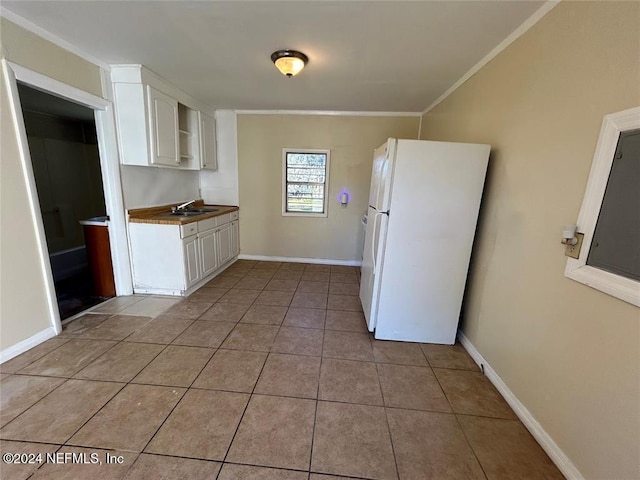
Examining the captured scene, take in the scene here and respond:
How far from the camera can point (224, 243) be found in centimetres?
405

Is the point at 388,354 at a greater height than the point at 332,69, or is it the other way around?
the point at 332,69

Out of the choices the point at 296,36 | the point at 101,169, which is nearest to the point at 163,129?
the point at 101,169

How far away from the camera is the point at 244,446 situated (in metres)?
1.40

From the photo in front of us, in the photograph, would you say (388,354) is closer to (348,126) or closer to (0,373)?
(0,373)

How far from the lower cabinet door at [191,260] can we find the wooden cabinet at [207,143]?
4.42 feet

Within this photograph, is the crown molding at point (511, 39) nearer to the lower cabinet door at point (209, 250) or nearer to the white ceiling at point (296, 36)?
the white ceiling at point (296, 36)

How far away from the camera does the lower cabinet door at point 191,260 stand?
10.0 feet

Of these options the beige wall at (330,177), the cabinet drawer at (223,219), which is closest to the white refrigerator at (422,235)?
the beige wall at (330,177)

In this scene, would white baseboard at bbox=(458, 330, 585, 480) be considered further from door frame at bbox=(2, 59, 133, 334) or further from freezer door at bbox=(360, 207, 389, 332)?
door frame at bbox=(2, 59, 133, 334)

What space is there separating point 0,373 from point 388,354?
2.80 m

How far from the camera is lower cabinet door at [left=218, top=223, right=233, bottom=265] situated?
3.91 metres

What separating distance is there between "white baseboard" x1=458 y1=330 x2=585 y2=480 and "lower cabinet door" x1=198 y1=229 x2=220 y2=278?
3129mm

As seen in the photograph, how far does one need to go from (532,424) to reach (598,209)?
1.25 meters

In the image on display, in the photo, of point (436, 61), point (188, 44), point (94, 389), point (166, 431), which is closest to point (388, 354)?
point (166, 431)
